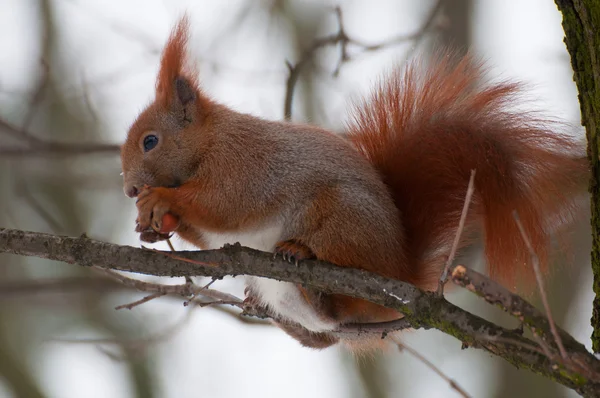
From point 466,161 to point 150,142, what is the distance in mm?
1001

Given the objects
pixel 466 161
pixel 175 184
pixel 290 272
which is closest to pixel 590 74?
pixel 466 161

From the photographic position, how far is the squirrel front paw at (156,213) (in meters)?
1.98

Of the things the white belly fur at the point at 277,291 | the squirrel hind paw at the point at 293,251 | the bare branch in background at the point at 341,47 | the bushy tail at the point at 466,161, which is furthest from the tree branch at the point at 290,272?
the bare branch in background at the point at 341,47

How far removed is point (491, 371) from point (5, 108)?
2.91 meters

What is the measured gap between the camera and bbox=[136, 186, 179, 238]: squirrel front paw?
78.1 inches

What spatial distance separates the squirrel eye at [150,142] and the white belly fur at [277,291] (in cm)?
37

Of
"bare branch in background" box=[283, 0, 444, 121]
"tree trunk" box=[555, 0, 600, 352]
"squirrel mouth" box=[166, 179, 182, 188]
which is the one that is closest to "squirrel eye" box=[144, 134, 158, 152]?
"squirrel mouth" box=[166, 179, 182, 188]

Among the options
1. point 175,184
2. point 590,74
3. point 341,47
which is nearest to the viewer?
point 590,74

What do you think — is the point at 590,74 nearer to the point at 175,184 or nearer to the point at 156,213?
the point at 156,213

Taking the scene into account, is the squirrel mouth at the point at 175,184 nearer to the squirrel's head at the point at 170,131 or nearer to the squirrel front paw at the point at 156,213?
the squirrel's head at the point at 170,131

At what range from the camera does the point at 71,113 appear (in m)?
4.28

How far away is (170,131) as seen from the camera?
2.36 meters

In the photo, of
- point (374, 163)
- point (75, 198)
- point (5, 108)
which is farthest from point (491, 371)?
point (5, 108)

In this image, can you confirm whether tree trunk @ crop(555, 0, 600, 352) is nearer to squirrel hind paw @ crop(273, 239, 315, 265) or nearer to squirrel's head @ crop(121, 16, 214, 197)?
squirrel hind paw @ crop(273, 239, 315, 265)
